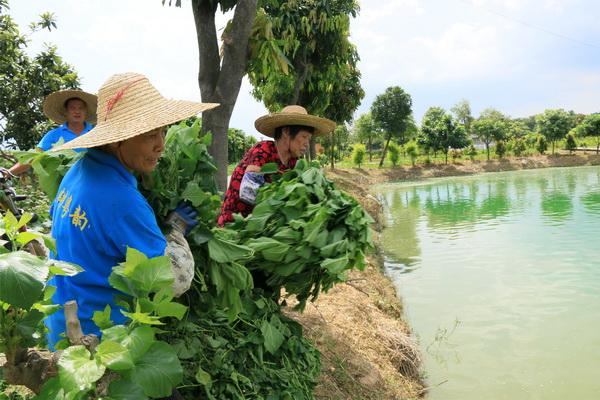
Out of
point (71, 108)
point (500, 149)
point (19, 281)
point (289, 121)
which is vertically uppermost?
point (71, 108)

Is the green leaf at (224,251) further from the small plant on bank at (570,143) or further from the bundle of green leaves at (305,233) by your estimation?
the small plant on bank at (570,143)

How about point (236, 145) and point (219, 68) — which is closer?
point (219, 68)

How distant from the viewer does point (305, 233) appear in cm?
231

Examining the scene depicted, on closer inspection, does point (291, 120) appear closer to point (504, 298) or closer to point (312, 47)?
point (504, 298)

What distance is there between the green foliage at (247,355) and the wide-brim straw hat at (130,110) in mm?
764

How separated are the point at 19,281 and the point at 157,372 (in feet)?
1.16

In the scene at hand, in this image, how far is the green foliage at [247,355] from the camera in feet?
6.30

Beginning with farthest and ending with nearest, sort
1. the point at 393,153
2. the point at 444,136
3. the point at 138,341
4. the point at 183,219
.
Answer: the point at 444,136, the point at 393,153, the point at 183,219, the point at 138,341

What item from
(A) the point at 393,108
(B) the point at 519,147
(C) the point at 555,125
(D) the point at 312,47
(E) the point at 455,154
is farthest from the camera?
(C) the point at 555,125

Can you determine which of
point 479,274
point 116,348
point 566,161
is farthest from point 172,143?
point 566,161

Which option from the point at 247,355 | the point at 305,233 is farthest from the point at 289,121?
the point at 247,355

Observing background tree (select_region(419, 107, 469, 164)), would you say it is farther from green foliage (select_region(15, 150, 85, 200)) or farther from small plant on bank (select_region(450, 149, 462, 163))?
green foliage (select_region(15, 150, 85, 200))

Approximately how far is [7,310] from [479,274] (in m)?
8.85

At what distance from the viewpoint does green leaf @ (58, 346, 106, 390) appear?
3.20ft
